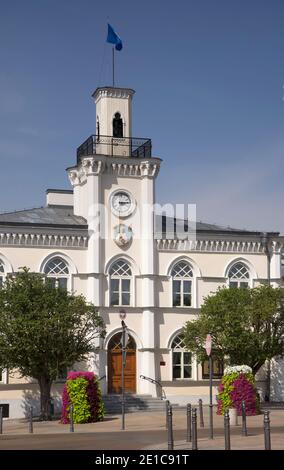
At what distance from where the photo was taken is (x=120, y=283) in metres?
47.7

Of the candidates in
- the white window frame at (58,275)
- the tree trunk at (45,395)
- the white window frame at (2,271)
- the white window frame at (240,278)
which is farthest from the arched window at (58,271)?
the white window frame at (240,278)

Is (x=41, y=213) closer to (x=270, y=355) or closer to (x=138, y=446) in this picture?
(x=270, y=355)

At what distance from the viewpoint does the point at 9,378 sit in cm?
4456

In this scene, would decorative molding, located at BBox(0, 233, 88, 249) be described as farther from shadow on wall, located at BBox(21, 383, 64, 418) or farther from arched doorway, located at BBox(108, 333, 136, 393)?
→ shadow on wall, located at BBox(21, 383, 64, 418)

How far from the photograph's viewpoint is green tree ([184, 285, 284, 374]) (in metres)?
44.1

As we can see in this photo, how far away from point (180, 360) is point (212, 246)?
658 centimetres

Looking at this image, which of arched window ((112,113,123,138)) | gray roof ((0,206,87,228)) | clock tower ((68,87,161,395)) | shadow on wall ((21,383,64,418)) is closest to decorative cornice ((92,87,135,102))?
clock tower ((68,87,161,395))

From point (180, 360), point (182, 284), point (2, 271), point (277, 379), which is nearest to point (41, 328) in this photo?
point (2, 271)

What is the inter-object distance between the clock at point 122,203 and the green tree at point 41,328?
7.77 meters

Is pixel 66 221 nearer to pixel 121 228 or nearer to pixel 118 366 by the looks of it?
pixel 121 228

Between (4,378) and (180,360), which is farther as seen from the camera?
(180,360)

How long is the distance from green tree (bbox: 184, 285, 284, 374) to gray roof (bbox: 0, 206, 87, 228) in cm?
840

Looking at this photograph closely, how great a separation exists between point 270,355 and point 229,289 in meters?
3.99
